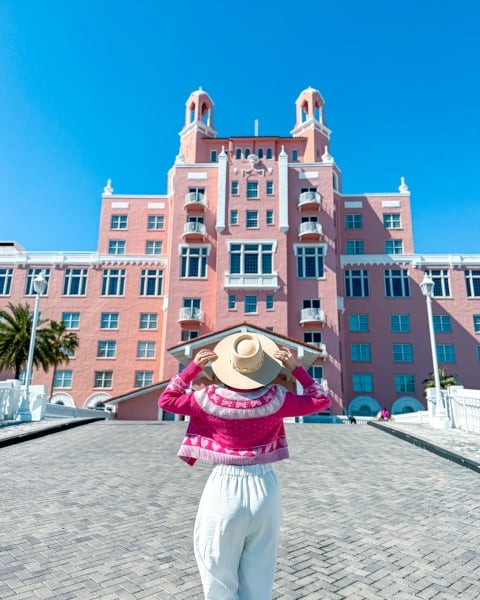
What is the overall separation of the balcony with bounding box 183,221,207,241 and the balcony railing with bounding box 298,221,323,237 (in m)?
7.89

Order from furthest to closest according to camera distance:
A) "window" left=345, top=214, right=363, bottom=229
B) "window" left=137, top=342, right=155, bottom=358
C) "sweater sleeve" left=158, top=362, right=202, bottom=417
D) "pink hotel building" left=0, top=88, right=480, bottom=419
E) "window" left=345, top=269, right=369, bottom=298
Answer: "window" left=345, top=214, right=363, bottom=229 → "window" left=345, top=269, right=369, bottom=298 → "window" left=137, top=342, right=155, bottom=358 → "pink hotel building" left=0, top=88, right=480, bottom=419 → "sweater sleeve" left=158, top=362, right=202, bottom=417

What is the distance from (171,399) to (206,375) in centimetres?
34

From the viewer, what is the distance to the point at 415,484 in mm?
7645

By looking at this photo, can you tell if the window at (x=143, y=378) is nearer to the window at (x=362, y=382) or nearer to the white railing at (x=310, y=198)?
the window at (x=362, y=382)

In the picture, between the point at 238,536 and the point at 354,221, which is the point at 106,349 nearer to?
the point at 354,221

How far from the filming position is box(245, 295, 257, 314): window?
3241 centimetres

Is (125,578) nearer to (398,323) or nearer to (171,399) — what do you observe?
(171,399)

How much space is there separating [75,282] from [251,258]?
16.4 metres

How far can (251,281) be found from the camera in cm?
3266

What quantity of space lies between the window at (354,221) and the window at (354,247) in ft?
4.92

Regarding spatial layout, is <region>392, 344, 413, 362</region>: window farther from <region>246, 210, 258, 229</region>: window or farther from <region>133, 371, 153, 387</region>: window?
<region>133, 371, 153, 387</region>: window

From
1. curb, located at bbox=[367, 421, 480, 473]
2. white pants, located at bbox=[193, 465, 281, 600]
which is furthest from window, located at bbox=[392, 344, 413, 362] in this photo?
white pants, located at bbox=[193, 465, 281, 600]

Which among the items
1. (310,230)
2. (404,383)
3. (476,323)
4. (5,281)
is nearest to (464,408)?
(404,383)

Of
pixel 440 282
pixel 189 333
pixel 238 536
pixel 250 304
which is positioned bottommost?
pixel 238 536
